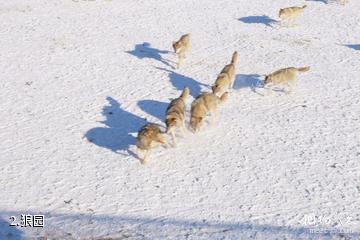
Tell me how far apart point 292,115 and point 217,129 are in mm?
1803

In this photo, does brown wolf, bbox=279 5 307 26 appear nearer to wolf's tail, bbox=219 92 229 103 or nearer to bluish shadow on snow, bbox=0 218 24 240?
wolf's tail, bbox=219 92 229 103

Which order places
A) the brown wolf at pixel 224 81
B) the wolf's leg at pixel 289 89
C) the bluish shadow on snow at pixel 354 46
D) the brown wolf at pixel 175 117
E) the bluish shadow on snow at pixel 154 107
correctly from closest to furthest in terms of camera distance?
the brown wolf at pixel 175 117
the bluish shadow on snow at pixel 154 107
the brown wolf at pixel 224 81
the wolf's leg at pixel 289 89
the bluish shadow on snow at pixel 354 46

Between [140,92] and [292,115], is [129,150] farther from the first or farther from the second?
[292,115]

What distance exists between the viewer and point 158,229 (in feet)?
26.9

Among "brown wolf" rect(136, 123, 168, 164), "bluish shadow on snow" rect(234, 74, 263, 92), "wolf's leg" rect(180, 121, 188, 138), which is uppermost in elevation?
"bluish shadow on snow" rect(234, 74, 263, 92)

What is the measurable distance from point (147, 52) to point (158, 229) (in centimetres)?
769

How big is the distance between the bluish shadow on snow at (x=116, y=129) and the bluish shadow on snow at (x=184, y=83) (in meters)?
1.72

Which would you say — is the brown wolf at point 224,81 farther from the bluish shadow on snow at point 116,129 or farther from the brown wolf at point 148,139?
the brown wolf at point 148,139

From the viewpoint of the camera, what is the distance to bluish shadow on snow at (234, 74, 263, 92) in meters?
13.0

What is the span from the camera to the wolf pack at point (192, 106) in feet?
32.1

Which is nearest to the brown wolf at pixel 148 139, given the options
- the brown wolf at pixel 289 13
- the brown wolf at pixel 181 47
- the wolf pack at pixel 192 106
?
the wolf pack at pixel 192 106

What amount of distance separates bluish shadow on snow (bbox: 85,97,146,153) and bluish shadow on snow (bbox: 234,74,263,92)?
2.89 metres

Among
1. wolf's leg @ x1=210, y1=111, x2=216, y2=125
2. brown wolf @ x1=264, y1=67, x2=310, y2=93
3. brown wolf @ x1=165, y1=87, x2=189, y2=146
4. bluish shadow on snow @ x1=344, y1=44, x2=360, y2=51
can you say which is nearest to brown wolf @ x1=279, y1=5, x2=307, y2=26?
bluish shadow on snow @ x1=344, y1=44, x2=360, y2=51

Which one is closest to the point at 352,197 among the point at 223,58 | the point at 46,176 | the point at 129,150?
the point at 129,150
